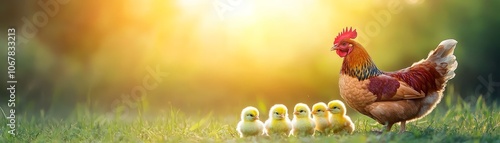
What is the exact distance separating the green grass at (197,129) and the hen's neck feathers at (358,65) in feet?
1.76

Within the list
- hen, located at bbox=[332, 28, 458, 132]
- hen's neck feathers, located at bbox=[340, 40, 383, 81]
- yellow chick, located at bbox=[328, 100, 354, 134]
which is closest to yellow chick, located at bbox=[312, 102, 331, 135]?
yellow chick, located at bbox=[328, 100, 354, 134]

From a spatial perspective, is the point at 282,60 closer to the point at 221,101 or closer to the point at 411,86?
the point at 221,101

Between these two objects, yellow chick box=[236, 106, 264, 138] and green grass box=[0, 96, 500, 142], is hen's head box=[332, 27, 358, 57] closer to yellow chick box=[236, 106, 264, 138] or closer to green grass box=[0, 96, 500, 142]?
green grass box=[0, 96, 500, 142]

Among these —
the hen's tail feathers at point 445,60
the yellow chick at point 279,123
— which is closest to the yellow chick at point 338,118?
the yellow chick at point 279,123

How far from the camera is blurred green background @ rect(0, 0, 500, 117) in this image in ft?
35.7

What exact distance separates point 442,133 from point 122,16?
17.8 ft

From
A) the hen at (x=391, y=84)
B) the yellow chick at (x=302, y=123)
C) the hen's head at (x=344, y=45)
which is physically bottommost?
the yellow chick at (x=302, y=123)

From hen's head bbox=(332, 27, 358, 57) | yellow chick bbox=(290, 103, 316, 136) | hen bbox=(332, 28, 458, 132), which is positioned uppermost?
hen's head bbox=(332, 27, 358, 57)

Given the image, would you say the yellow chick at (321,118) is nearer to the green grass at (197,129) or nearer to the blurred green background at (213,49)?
the green grass at (197,129)

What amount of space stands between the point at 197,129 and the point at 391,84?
2063 mm

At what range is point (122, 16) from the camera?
11414 mm

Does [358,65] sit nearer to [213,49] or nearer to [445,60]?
[445,60]

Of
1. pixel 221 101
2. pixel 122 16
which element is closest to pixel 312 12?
pixel 221 101

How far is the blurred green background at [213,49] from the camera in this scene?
35.7 feet
